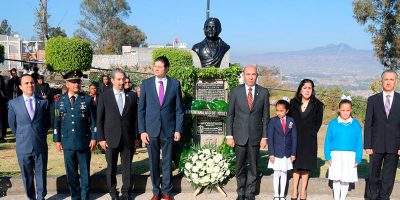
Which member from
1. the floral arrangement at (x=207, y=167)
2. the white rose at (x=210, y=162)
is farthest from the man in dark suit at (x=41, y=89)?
the white rose at (x=210, y=162)

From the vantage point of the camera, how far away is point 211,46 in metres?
6.39

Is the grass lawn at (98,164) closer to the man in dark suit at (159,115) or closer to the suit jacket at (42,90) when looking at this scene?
the man in dark suit at (159,115)

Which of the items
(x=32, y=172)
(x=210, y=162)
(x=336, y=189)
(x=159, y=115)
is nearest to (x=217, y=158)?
(x=210, y=162)

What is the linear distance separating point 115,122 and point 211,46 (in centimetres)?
215

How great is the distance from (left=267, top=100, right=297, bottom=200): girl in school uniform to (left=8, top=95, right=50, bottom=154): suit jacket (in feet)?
9.43

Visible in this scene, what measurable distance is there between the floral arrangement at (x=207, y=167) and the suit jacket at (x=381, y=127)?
187 cm

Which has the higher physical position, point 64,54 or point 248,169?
point 64,54

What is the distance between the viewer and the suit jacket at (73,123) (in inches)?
193

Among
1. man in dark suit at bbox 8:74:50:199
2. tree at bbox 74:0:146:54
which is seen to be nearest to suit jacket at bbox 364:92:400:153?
man in dark suit at bbox 8:74:50:199

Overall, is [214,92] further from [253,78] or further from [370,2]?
[370,2]

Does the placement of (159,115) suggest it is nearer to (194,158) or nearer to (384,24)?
(194,158)

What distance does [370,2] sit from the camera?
53.1 ft

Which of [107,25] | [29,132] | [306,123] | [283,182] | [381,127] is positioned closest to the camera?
[29,132]

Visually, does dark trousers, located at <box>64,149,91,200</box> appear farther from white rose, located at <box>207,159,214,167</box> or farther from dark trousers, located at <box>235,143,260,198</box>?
dark trousers, located at <box>235,143,260,198</box>
